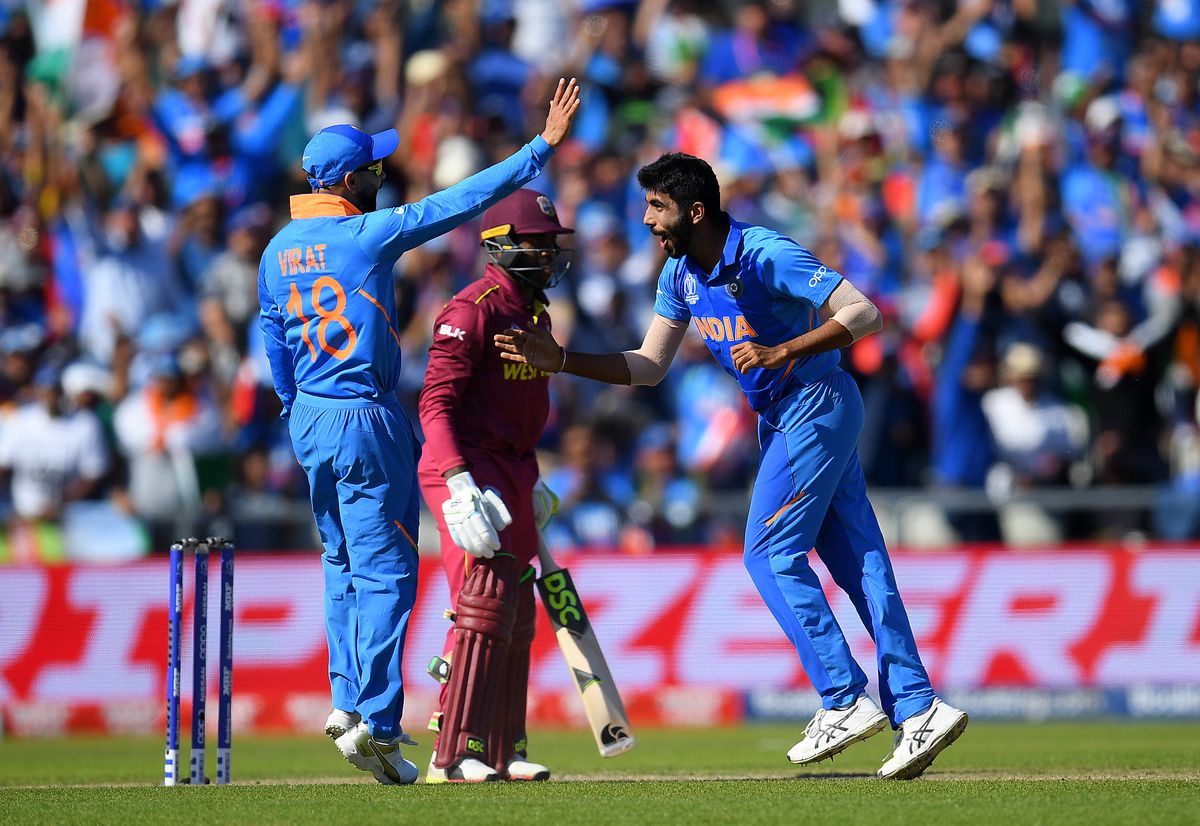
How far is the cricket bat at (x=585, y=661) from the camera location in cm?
822

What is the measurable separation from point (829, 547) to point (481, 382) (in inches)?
69.8

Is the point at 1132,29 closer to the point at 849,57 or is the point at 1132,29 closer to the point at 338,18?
the point at 849,57

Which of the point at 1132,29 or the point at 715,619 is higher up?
the point at 1132,29

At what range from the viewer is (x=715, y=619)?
1398 cm

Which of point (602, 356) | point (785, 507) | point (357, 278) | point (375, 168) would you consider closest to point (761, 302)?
point (602, 356)

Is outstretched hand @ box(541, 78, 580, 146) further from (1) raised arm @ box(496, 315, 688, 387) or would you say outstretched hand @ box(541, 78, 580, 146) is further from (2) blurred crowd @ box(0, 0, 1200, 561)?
(2) blurred crowd @ box(0, 0, 1200, 561)

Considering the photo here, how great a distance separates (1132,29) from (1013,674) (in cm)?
744

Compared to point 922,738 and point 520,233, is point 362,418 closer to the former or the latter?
point 520,233

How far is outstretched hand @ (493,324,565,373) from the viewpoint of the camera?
25.1 feet

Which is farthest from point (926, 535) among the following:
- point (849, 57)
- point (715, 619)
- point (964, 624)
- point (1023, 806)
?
point (1023, 806)

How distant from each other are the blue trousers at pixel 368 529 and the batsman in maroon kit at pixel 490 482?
0.68ft

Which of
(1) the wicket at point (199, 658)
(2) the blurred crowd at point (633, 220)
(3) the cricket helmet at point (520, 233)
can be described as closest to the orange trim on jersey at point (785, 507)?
(3) the cricket helmet at point (520, 233)

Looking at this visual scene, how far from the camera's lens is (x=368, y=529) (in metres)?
7.71

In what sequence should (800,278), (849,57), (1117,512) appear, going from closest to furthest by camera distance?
(800,278) < (1117,512) < (849,57)
